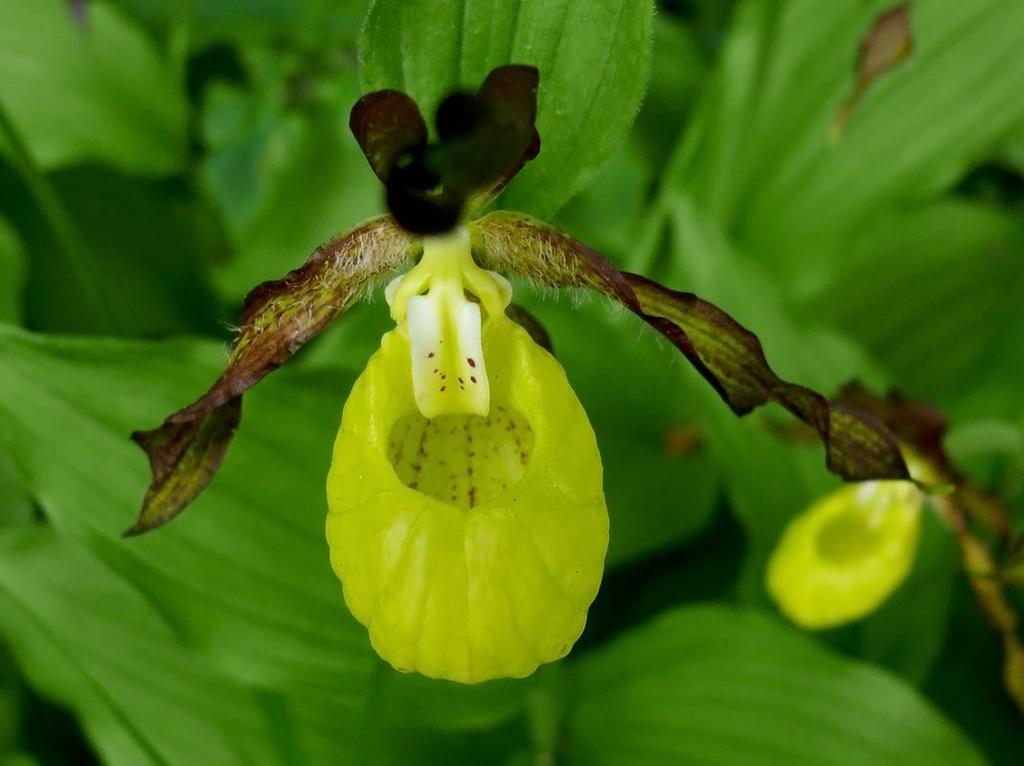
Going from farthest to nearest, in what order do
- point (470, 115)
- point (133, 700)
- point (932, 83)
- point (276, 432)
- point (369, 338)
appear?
point (932, 83) < point (369, 338) < point (133, 700) < point (276, 432) < point (470, 115)

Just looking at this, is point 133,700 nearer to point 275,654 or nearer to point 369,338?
point 275,654

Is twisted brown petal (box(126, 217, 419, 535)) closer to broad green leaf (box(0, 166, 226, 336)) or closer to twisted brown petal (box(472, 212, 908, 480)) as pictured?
twisted brown petal (box(472, 212, 908, 480))

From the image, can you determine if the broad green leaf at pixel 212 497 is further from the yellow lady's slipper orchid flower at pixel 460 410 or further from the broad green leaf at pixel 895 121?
the broad green leaf at pixel 895 121

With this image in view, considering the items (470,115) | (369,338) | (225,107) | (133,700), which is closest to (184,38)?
(225,107)

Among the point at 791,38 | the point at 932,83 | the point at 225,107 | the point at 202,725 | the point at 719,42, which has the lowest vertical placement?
the point at 202,725

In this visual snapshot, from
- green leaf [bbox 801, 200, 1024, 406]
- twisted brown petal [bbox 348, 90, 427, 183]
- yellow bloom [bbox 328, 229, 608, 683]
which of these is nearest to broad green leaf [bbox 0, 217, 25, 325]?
yellow bloom [bbox 328, 229, 608, 683]

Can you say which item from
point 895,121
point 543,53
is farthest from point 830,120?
point 543,53

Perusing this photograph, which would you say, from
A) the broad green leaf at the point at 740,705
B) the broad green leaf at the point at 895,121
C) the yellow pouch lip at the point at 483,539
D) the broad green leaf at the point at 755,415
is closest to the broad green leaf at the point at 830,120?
the broad green leaf at the point at 895,121
